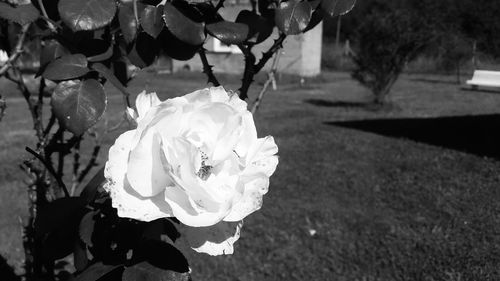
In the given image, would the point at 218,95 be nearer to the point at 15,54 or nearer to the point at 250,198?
the point at 250,198

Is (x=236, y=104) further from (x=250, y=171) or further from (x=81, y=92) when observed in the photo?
(x=81, y=92)

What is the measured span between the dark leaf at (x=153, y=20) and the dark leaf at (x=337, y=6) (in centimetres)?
24

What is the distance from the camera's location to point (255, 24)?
0.81 meters

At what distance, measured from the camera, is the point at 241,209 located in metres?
0.56

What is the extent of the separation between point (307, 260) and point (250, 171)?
2.75m

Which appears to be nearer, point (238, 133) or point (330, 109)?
point (238, 133)

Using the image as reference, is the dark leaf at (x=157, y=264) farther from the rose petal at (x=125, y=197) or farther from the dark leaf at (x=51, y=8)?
the dark leaf at (x=51, y=8)

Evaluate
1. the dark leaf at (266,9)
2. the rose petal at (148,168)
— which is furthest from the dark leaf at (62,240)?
the dark leaf at (266,9)

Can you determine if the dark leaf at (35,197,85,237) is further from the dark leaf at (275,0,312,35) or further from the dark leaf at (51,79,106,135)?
the dark leaf at (275,0,312,35)

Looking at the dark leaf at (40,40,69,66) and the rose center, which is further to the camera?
the dark leaf at (40,40,69,66)

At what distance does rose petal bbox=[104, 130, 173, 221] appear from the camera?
1.77ft

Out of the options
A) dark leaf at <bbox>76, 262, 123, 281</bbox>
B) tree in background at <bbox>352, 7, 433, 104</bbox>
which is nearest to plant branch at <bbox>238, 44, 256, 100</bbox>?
dark leaf at <bbox>76, 262, 123, 281</bbox>

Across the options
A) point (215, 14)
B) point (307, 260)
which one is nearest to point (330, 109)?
point (307, 260)

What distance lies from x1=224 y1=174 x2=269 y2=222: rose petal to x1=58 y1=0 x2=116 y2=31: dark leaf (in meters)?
0.30
